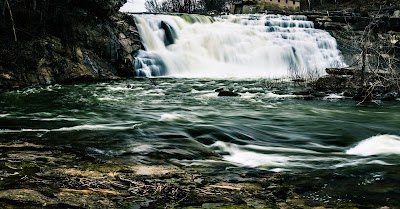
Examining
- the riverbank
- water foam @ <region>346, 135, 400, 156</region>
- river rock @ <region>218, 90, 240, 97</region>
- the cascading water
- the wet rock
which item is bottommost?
water foam @ <region>346, 135, 400, 156</region>

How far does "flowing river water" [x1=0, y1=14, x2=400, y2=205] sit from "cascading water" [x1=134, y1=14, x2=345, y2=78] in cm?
1028

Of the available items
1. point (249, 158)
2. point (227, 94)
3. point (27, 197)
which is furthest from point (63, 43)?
point (27, 197)

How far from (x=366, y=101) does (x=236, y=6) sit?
62611 millimetres

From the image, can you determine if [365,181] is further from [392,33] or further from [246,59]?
[392,33]

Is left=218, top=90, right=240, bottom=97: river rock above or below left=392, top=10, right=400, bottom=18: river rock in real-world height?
below

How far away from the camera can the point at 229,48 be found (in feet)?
107

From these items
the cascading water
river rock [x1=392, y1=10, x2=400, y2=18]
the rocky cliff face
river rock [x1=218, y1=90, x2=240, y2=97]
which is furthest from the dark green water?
river rock [x1=392, y1=10, x2=400, y2=18]

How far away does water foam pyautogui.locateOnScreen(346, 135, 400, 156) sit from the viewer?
7.96 metres

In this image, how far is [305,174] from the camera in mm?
6113

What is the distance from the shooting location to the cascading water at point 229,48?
28.6 meters

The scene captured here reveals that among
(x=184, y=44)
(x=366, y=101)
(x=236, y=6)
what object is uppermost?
(x=236, y=6)

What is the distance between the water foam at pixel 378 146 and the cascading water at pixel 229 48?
18.5 meters

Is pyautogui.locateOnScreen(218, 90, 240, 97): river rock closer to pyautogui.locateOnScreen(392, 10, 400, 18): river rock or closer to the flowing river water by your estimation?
the flowing river water

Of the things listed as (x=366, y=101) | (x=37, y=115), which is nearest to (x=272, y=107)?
(x=366, y=101)
